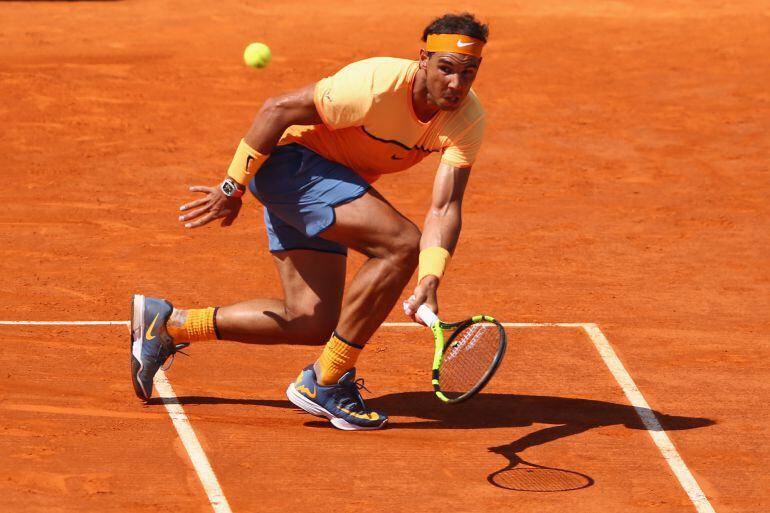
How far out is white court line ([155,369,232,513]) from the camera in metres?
6.02

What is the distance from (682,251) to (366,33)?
673 centimetres

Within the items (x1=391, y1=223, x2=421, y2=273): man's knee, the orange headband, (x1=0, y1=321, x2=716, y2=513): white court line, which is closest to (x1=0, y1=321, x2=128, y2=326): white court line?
(x1=0, y1=321, x2=716, y2=513): white court line

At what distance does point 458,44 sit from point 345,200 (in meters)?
0.84

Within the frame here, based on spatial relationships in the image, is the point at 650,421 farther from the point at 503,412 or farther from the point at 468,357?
the point at 468,357

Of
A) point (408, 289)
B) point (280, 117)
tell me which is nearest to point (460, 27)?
point (280, 117)

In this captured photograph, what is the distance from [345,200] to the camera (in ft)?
21.5

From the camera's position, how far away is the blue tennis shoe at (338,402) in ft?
22.4

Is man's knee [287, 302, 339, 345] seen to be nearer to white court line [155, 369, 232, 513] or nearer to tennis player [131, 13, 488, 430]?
tennis player [131, 13, 488, 430]

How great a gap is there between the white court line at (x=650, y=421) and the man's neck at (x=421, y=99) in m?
1.81

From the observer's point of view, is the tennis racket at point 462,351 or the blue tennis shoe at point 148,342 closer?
the tennis racket at point 462,351

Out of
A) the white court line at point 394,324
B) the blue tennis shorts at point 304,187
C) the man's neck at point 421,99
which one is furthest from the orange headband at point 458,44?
the white court line at point 394,324

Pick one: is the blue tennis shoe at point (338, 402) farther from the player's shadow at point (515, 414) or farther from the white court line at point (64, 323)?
the white court line at point (64, 323)

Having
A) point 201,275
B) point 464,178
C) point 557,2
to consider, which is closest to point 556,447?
point 464,178

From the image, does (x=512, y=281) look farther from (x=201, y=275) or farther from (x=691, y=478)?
(x=691, y=478)
